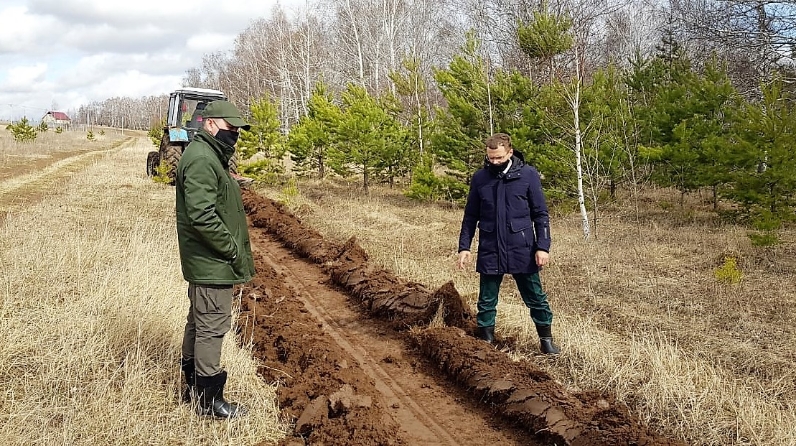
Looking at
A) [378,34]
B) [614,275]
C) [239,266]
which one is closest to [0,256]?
[239,266]

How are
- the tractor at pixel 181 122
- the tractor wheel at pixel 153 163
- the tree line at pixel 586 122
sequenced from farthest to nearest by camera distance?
1. the tractor wheel at pixel 153 163
2. the tractor at pixel 181 122
3. the tree line at pixel 586 122

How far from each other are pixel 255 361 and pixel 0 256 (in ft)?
12.2

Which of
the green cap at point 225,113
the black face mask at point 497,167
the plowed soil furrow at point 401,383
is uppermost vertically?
the green cap at point 225,113

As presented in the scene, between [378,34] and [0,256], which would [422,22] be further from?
[0,256]

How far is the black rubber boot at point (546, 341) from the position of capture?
5.46 m

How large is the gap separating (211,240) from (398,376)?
2.27m

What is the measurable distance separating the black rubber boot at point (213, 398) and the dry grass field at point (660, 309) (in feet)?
8.46

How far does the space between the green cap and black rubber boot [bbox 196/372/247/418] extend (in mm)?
1636

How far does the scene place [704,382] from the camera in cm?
456

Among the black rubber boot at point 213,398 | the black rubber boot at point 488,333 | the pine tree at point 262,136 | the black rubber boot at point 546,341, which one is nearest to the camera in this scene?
the black rubber boot at point 213,398

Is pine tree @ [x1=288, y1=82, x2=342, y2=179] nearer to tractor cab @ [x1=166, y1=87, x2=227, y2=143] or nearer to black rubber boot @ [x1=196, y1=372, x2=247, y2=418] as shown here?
tractor cab @ [x1=166, y1=87, x2=227, y2=143]

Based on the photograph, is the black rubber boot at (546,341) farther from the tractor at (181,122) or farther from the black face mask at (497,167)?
the tractor at (181,122)

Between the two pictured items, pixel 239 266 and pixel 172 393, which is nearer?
pixel 239 266

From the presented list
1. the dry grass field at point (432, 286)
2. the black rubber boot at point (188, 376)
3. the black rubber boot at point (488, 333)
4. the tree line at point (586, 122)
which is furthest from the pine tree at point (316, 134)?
the black rubber boot at point (188, 376)
